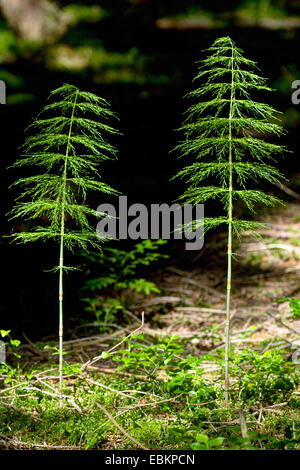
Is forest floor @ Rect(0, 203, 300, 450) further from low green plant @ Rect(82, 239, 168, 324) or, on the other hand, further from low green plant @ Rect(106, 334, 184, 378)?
low green plant @ Rect(82, 239, 168, 324)

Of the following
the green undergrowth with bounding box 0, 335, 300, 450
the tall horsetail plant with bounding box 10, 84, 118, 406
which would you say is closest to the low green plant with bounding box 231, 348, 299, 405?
the green undergrowth with bounding box 0, 335, 300, 450

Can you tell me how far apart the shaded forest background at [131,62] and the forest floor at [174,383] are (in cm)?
77

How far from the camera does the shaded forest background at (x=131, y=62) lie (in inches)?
192

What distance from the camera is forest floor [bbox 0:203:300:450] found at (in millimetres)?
2553

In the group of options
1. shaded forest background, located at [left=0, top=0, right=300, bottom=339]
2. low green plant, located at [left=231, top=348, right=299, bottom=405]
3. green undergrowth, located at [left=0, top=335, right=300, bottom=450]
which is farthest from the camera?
shaded forest background, located at [left=0, top=0, right=300, bottom=339]

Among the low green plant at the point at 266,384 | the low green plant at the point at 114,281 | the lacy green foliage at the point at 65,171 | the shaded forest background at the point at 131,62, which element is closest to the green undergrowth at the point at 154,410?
the low green plant at the point at 266,384

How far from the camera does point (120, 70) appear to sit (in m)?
5.36

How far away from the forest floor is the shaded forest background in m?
0.77

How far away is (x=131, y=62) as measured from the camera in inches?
217

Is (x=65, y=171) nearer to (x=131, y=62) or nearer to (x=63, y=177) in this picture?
(x=63, y=177)

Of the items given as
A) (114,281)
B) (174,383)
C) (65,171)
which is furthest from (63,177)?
(114,281)

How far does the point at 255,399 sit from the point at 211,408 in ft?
0.95

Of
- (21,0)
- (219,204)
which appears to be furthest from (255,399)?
(21,0)

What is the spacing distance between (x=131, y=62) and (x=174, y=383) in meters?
4.01
